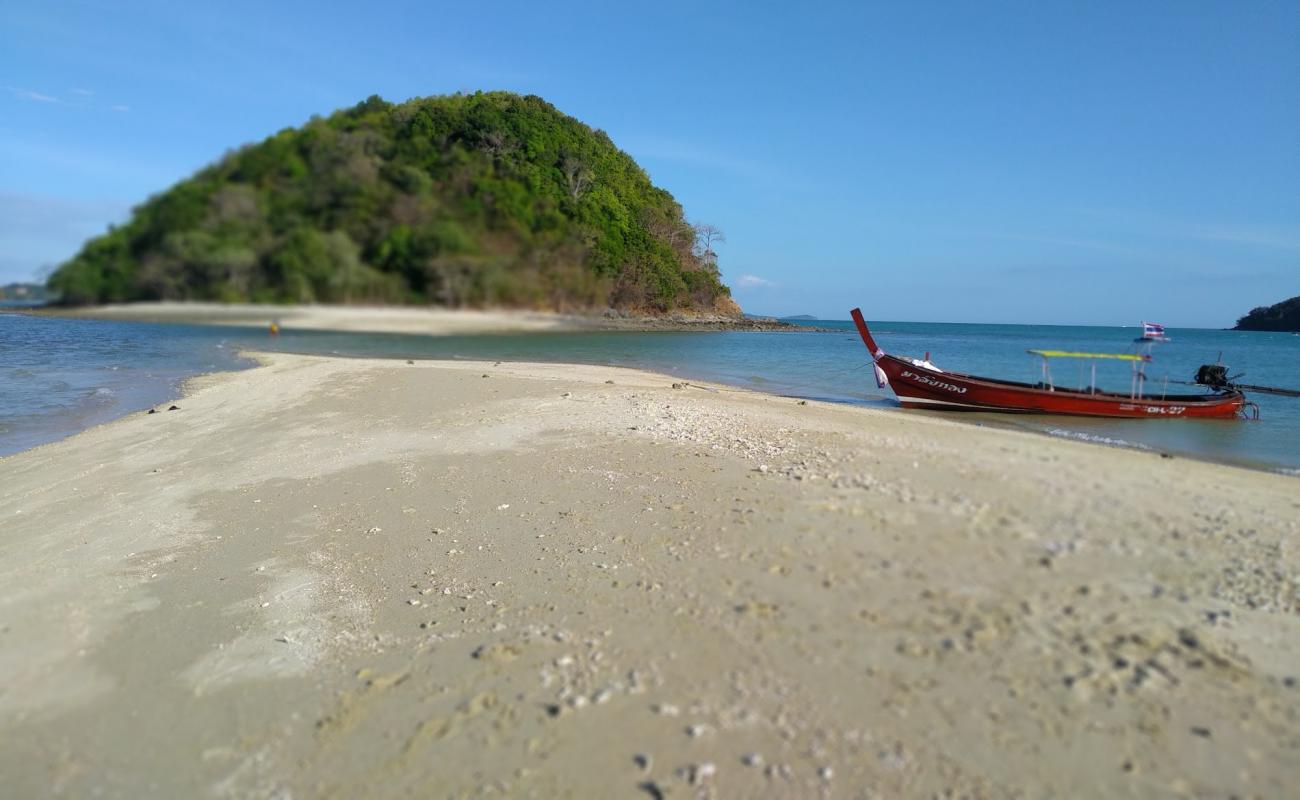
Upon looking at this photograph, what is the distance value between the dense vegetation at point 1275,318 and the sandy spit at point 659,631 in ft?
518

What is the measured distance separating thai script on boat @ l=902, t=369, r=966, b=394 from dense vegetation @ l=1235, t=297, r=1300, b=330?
148 metres

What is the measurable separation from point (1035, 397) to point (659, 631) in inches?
735

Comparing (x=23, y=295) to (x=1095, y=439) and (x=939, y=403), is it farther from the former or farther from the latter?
(x=939, y=403)

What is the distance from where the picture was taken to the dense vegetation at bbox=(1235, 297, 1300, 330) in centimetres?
12481

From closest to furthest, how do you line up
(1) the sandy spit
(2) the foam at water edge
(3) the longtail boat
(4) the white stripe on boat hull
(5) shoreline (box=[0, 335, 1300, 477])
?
(1) the sandy spit, (5) shoreline (box=[0, 335, 1300, 477]), (2) the foam at water edge, (3) the longtail boat, (4) the white stripe on boat hull

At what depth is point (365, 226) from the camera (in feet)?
10.1

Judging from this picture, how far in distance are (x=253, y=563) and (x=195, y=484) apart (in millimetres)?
4280

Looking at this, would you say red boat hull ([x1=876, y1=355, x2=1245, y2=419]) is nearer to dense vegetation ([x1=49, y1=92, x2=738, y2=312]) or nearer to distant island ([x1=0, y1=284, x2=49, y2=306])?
dense vegetation ([x1=49, y1=92, x2=738, y2=312])

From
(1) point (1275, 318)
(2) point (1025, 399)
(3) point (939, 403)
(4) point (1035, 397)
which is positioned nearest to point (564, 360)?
(3) point (939, 403)

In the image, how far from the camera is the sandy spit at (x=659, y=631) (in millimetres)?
3883

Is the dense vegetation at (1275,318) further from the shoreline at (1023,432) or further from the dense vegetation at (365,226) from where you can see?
the dense vegetation at (365,226)

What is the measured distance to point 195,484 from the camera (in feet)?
33.9

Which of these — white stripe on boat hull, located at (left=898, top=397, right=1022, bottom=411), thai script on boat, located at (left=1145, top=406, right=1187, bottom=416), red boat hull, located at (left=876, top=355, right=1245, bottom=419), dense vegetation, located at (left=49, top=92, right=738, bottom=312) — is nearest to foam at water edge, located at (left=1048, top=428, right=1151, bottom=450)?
red boat hull, located at (left=876, top=355, right=1245, bottom=419)

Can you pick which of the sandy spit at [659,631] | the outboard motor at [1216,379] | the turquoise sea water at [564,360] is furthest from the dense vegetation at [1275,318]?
the sandy spit at [659,631]
